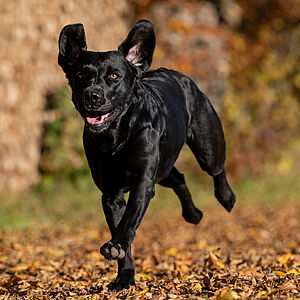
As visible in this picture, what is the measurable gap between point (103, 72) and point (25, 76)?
746cm

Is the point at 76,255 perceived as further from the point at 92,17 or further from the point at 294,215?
the point at 92,17

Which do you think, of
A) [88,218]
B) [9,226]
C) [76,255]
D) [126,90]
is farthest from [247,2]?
[126,90]

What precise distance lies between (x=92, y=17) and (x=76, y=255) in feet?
21.2

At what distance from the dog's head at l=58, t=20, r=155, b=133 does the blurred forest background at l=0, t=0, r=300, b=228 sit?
511cm

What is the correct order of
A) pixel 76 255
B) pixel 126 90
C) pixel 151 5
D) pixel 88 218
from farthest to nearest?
pixel 151 5, pixel 88 218, pixel 76 255, pixel 126 90

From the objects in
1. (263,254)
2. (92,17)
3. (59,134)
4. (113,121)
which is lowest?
(263,254)

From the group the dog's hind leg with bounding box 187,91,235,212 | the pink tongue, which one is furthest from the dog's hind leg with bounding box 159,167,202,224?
the pink tongue

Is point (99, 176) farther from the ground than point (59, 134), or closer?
closer

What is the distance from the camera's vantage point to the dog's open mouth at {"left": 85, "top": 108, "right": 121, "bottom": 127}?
406cm

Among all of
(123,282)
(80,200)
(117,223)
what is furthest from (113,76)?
(80,200)

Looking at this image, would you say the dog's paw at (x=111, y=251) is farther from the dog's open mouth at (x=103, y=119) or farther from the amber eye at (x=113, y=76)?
the amber eye at (x=113, y=76)

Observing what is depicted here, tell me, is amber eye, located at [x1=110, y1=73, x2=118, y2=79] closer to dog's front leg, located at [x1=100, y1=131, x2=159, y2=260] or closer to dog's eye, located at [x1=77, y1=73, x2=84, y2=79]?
dog's eye, located at [x1=77, y1=73, x2=84, y2=79]

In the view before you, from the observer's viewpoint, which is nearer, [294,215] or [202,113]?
[202,113]

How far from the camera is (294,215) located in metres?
11.1
